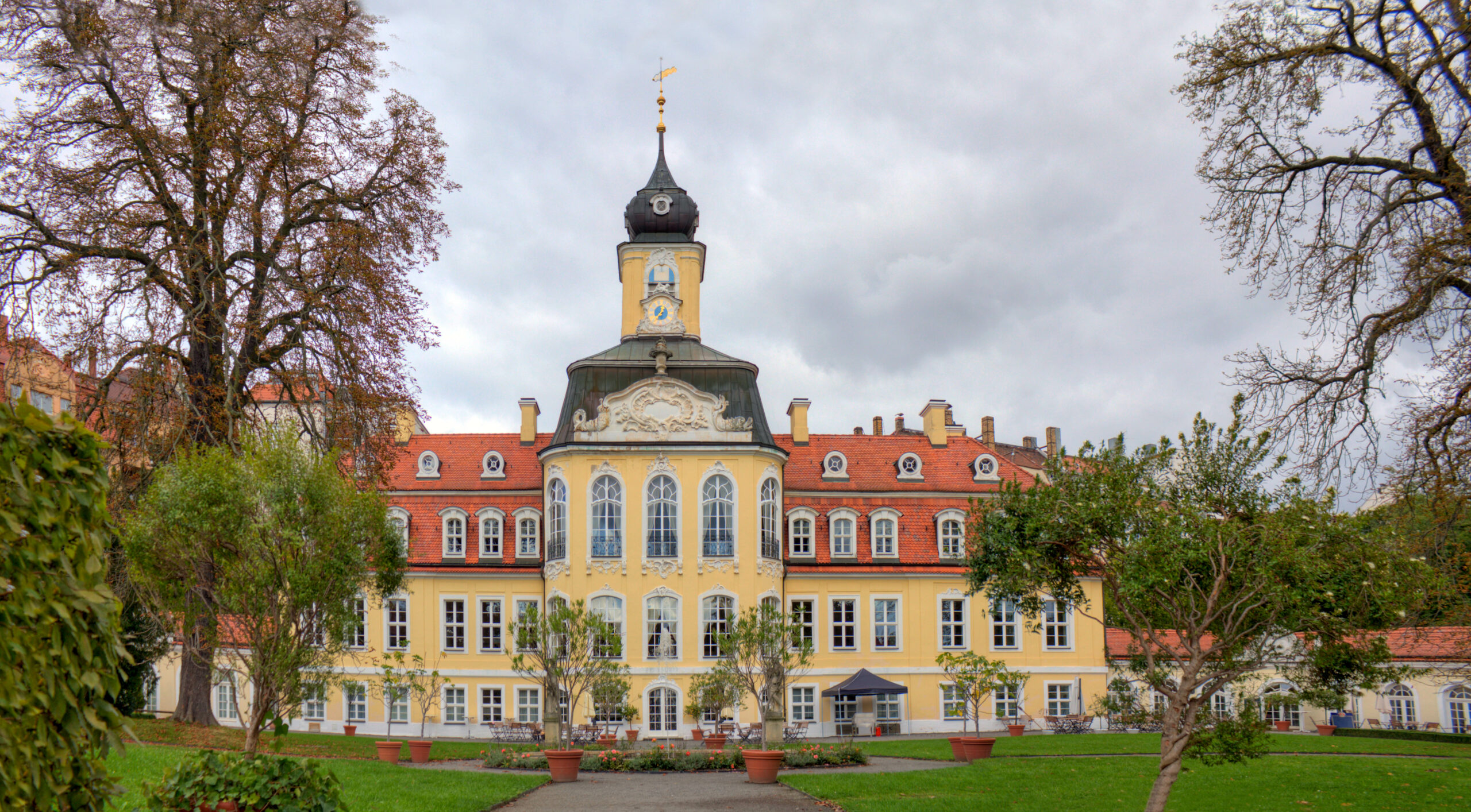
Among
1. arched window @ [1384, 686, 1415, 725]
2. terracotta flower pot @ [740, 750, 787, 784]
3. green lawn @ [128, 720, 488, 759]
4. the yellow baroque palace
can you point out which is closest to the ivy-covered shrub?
green lawn @ [128, 720, 488, 759]

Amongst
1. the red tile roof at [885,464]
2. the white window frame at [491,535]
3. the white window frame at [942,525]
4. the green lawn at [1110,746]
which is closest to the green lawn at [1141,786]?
the green lawn at [1110,746]

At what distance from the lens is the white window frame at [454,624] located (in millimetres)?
38406

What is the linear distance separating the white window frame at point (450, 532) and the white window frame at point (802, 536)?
36.9 feet

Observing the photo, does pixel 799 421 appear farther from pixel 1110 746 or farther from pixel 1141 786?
pixel 1141 786

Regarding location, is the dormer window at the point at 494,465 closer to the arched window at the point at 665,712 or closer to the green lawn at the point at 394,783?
the arched window at the point at 665,712

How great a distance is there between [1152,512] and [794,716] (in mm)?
25670

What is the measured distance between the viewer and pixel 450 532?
39406 mm

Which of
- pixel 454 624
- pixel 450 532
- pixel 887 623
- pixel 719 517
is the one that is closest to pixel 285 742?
pixel 454 624

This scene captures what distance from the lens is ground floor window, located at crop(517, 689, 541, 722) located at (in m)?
37.8

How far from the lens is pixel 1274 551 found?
1265cm

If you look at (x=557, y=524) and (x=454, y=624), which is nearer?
(x=557, y=524)

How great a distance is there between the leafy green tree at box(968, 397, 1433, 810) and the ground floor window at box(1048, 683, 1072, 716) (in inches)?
1003

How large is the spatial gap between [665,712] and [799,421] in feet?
40.7

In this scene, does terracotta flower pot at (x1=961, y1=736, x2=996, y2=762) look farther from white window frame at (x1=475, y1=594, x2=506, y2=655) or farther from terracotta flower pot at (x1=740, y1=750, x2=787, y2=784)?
white window frame at (x1=475, y1=594, x2=506, y2=655)
